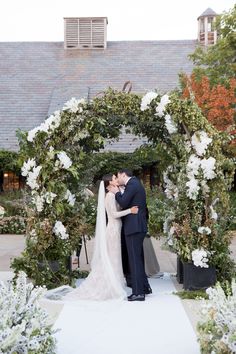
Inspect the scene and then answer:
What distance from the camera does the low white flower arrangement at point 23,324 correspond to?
456 cm

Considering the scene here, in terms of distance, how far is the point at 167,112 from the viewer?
905 centimetres

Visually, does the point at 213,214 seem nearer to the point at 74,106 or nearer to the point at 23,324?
the point at 74,106

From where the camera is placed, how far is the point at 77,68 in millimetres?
29531

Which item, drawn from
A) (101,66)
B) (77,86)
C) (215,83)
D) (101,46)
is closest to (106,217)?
(215,83)

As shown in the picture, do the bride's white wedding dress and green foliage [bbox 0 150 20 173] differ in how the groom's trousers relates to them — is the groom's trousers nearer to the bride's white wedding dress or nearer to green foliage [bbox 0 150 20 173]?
the bride's white wedding dress

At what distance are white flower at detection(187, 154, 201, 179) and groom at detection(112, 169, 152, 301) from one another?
827mm

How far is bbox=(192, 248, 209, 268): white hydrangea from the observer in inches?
344

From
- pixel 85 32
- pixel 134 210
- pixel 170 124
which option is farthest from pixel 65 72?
pixel 134 210

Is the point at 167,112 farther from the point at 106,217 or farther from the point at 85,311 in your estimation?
the point at 85,311

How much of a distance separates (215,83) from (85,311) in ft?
47.1

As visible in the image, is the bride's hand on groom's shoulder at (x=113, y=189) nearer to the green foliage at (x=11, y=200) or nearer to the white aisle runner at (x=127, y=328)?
the white aisle runner at (x=127, y=328)

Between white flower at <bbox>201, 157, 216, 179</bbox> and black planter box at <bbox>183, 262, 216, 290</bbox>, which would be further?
black planter box at <bbox>183, 262, 216, 290</bbox>

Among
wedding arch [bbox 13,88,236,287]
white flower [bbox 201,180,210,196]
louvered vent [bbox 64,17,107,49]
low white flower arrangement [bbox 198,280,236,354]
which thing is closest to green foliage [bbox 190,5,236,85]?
louvered vent [bbox 64,17,107,49]

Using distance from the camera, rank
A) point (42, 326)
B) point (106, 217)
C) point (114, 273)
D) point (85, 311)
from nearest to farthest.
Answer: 1. point (42, 326)
2. point (85, 311)
3. point (114, 273)
4. point (106, 217)
